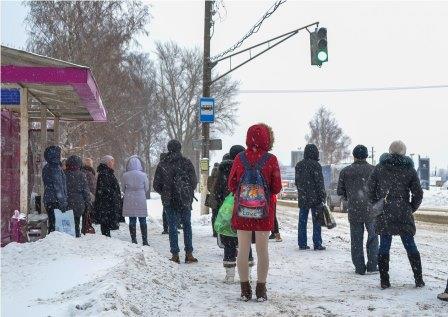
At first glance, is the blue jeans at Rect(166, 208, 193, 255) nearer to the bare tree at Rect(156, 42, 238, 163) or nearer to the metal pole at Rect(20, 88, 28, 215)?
the metal pole at Rect(20, 88, 28, 215)

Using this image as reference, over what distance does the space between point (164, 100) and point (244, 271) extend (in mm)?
55120

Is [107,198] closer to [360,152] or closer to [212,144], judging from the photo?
[360,152]

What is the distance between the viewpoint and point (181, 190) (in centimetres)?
974

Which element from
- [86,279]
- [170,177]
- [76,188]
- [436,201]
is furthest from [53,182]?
[436,201]

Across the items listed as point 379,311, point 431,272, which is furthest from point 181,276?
point 431,272

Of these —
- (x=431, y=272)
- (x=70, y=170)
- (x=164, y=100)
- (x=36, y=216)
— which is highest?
(x=164, y=100)

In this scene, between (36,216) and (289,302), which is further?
(36,216)

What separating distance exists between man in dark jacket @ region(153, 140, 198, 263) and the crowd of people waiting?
2 cm

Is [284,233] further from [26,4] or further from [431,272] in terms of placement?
[26,4]

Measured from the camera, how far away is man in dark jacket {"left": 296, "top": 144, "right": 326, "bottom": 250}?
11.2 metres

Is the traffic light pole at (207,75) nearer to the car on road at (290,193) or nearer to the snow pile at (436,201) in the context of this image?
the snow pile at (436,201)

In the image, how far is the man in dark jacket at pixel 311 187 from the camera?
11172 millimetres

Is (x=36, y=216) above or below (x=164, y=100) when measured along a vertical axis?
below

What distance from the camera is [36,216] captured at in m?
A: 11.2
